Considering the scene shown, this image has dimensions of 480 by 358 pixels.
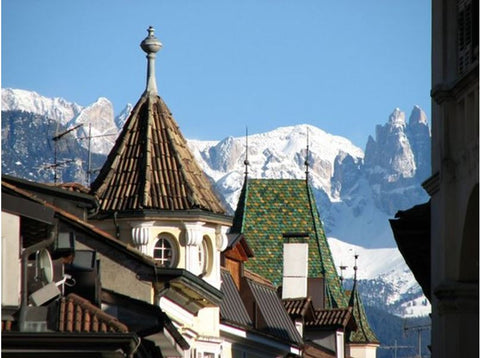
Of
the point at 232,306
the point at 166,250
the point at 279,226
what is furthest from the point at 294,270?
the point at 166,250

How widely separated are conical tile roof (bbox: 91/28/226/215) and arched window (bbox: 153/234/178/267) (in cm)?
73

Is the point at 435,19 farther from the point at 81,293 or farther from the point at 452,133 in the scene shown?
the point at 81,293

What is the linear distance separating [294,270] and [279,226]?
9.71 m

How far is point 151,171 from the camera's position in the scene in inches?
1821

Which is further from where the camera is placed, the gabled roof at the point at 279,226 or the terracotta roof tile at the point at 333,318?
the gabled roof at the point at 279,226

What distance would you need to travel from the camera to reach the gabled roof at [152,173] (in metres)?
45.9

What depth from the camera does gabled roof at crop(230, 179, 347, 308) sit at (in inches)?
3174

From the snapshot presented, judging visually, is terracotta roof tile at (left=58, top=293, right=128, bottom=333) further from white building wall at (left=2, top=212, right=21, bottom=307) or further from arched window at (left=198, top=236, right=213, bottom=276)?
arched window at (left=198, top=236, right=213, bottom=276)

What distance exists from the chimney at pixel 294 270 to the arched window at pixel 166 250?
25918 mm

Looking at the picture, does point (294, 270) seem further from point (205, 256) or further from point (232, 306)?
point (205, 256)

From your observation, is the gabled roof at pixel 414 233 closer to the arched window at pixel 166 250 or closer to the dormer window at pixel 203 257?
the arched window at pixel 166 250

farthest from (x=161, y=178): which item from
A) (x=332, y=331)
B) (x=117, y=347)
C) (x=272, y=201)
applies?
(x=272, y=201)

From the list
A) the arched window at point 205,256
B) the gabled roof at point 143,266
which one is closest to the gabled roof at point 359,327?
the arched window at point 205,256

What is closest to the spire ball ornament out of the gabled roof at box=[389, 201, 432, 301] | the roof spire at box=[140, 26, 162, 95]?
the roof spire at box=[140, 26, 162, 95]
